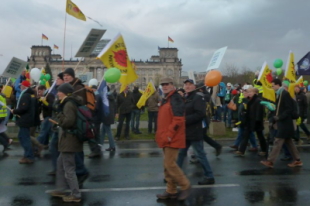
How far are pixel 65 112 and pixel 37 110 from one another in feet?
12.7

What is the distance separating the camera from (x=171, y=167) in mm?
6277

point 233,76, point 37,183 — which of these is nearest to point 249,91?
point 37,183

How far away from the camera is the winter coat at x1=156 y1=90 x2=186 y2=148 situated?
244 inches

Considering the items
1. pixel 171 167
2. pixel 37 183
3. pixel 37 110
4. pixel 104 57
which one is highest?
pixel 104 57

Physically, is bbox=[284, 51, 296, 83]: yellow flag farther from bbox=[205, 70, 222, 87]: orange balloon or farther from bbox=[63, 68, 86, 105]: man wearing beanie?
bbox=[63, 68, 86, 105]: man wearing beanie

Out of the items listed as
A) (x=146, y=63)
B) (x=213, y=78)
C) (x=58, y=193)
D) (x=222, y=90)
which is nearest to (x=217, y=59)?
(x=213, y=78)

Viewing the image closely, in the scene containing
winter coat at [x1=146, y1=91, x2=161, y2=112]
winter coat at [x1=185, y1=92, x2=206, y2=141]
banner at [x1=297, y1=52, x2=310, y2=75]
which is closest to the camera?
winter coat at [x1=185, y1=92, x2=206, y2=141]

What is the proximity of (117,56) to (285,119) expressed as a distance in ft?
14.6

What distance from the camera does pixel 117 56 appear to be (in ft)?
35.0

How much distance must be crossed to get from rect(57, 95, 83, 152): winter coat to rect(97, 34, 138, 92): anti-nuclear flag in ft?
13.7

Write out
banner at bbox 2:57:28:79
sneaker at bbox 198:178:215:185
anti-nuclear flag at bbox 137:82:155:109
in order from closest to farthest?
sneaker at bbox 198:178:215:185 < banner at bbox 2:57:28:79 < anti-nuclear flag at bbox 137:82:155:109

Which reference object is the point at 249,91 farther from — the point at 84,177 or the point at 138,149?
the point at 84,177

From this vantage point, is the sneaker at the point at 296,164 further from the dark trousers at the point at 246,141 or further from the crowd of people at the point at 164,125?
the dark trousers at the point at 246,141

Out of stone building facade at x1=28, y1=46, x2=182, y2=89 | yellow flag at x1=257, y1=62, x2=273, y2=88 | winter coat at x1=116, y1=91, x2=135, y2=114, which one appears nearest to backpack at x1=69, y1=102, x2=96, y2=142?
yellow flag at x1=257, y1=62, x2=273, y2=88
